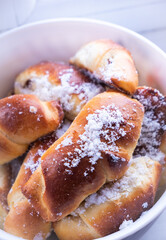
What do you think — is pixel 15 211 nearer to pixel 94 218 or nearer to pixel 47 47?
pixel 94 218

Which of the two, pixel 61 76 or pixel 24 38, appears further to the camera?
pixel 24 38

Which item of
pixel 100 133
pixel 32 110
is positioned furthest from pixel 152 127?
pixel 32 110

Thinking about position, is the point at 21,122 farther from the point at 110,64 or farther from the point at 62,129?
the point at 110,64

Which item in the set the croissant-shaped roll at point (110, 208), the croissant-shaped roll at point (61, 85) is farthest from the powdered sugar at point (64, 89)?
the croissant-shaped roll at point (110, 208)

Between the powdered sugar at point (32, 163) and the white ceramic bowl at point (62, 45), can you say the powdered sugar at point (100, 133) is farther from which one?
the white ceramic bowl at point (62, 45)

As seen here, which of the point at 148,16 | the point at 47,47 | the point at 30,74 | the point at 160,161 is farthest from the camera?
the point at 148,16

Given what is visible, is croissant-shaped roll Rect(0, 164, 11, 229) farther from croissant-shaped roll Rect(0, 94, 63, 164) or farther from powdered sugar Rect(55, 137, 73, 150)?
powdered sugar Rect(55, 137, 73, 150)

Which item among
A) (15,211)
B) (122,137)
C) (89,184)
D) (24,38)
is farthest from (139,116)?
(24,38)
